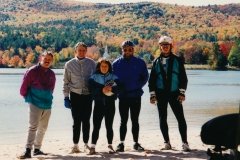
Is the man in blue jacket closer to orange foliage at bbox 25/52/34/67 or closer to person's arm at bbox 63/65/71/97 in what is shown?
person's arm at bbox 63/65/71/97

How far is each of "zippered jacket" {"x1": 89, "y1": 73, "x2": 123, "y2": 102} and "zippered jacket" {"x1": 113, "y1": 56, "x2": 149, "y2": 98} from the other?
0.74ft

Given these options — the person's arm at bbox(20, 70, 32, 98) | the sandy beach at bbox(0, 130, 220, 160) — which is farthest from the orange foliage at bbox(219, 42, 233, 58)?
the person's arm at bbox(20, 70, 32, 98)

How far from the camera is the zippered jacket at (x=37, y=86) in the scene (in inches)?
238

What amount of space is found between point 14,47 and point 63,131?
101636 mm

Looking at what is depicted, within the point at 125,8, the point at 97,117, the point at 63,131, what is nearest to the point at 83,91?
the point at 97,117

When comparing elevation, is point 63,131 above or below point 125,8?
below

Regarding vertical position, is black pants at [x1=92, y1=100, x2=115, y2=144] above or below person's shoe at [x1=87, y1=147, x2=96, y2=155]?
above

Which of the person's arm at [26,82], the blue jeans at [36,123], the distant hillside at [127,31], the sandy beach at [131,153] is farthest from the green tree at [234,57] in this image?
the person's arm at [26,82]

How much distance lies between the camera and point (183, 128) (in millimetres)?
6500

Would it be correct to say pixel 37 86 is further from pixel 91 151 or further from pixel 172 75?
pixel 172 75

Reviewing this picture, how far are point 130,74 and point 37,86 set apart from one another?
1432 mm

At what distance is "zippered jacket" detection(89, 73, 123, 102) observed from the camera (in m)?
6.16

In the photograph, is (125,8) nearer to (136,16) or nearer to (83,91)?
(136,16)

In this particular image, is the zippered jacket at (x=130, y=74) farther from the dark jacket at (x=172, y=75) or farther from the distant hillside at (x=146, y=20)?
the distant hillside at (x=146, y=20)
